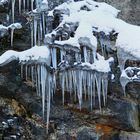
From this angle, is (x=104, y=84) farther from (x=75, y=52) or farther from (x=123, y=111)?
(x=75, y=52)

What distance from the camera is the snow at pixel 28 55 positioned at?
263 inches

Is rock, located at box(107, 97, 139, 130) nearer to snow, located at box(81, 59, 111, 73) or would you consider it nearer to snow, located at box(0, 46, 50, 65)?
snow, located at box(81, 59, 111, 73)

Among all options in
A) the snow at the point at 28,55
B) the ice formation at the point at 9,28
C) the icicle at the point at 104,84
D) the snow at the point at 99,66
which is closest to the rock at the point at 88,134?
the icicle at the point at 104,84

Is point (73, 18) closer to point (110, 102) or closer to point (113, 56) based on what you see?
point (113, 56)

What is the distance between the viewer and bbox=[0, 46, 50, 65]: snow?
668 cm

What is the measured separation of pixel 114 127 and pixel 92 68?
3.81 ft

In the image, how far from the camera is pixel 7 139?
7410 millimetres

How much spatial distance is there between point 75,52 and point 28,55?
73 centimetres

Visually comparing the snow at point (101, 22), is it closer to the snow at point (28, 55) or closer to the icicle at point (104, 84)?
the snow at point (28, 55)

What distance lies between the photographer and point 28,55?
6.74 metres

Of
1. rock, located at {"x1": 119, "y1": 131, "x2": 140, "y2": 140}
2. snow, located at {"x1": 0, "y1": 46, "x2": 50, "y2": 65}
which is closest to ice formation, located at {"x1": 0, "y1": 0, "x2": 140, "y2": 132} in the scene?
snow, located at {"x1": 0, "y1": 46, "x2": 50, "y2": 65}

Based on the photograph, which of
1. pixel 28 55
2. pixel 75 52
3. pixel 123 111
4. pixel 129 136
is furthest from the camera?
pixel 129 136

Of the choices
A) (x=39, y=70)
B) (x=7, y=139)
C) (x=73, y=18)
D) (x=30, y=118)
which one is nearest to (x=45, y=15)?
(x=73, y=18)

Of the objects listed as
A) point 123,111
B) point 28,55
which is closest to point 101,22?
point 28,55
